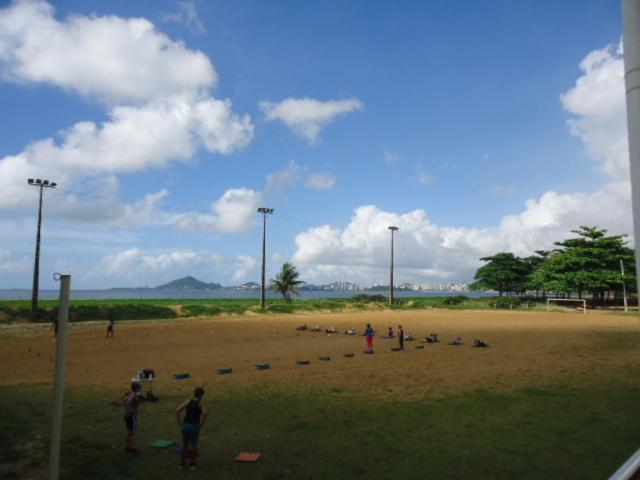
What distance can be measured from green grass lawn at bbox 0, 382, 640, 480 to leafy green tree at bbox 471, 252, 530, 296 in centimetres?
7936

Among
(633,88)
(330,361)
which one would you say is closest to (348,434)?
(633,88)

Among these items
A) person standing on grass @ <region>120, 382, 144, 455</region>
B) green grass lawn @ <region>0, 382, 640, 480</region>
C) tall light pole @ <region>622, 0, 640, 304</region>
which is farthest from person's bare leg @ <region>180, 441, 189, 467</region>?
tall light pole @ <region>622, 0, 640, 304</region>

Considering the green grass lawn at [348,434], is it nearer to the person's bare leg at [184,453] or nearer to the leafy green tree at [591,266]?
the person's bare leg at [184,453]

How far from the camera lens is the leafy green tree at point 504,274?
89.8m

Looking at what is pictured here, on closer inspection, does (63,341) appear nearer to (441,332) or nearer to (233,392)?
(233,392)

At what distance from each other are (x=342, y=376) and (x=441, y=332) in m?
20.8

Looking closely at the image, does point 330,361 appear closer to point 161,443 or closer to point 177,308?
point 161,443

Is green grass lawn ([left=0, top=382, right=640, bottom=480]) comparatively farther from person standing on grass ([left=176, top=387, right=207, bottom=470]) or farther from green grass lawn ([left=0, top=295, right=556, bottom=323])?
green grass lawn ([left=0, top=295, right=556, bottom=323])

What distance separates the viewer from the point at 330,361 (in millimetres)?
22109

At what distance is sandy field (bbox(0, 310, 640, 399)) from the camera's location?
17.1 metres

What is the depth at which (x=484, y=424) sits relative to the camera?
11773 millimetres

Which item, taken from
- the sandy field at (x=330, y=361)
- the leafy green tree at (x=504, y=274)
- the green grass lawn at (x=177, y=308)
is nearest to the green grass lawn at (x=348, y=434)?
the sandy field at (x=330, y=361)

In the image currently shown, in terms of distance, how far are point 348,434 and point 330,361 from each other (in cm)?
1126

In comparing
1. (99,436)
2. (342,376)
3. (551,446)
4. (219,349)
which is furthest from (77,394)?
(551,446)
